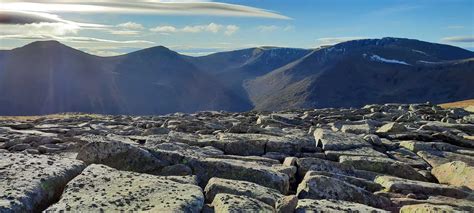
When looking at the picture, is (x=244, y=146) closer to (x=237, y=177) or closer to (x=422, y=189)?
→ (x=237, y=177)

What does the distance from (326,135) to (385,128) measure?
7.27 metres

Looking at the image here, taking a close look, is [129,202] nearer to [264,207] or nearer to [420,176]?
[264,207]

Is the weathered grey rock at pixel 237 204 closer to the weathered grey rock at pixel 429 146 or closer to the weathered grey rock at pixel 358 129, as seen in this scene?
the weathered grey rock at pixel 429 146

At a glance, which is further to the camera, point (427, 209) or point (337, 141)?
point (337, 141)

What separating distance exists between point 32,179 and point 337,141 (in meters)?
15.2

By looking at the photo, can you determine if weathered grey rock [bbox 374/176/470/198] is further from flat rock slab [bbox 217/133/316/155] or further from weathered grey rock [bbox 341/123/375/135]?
weathered grey rock [bbox 341/123/375/135]

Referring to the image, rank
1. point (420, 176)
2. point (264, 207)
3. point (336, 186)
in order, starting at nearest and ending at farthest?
point (264, 207), point (336, 186), point (420, 176)

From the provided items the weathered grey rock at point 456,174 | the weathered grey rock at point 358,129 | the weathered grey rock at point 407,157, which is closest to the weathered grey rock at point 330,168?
the weathered grey rock at point 456,174

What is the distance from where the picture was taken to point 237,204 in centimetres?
1033

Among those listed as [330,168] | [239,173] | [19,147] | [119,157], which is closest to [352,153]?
[330,168]

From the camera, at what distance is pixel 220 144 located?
21.7 m

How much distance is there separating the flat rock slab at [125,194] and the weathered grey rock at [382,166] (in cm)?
885

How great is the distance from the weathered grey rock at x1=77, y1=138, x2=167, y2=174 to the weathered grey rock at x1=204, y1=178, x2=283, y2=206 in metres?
2.95

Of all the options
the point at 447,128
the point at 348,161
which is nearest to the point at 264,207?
the point at 348,161
